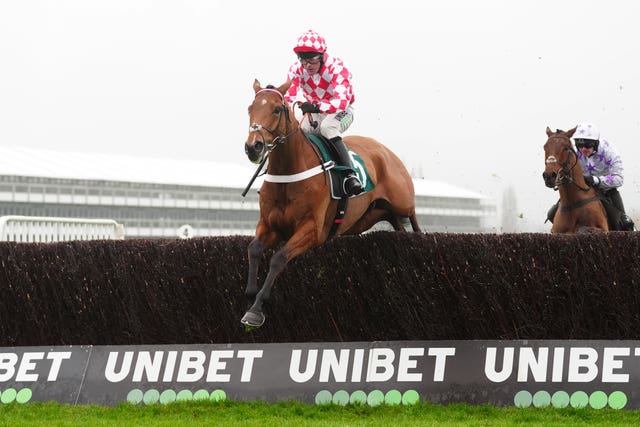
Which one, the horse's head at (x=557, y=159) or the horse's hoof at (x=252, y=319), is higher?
the horse's head at (x=557, y=159)

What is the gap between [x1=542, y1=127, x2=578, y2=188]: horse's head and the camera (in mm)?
9084

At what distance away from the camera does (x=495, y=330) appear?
6.77m

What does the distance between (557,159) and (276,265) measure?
3865 millimetres

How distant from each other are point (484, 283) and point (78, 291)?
10.2ft

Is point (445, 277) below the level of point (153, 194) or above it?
above

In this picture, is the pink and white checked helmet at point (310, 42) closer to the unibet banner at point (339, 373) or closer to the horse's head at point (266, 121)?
the horse's head at point (266, 121)

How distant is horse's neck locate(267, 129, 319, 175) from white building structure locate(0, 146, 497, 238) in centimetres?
4324

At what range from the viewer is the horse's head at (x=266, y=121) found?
233 inches

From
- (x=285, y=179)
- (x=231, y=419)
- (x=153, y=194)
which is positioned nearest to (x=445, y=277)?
(x=285, y=179)

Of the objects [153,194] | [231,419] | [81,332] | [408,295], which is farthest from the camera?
[153,194]

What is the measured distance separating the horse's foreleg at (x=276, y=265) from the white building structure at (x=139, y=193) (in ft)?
143

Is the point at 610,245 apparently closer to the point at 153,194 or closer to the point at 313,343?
the point at 313,343

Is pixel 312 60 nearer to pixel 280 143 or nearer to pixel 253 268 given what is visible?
pixel 280 143

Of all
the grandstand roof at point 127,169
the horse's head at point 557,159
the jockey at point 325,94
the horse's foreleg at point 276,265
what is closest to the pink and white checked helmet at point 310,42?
the jockey at point 325,94
